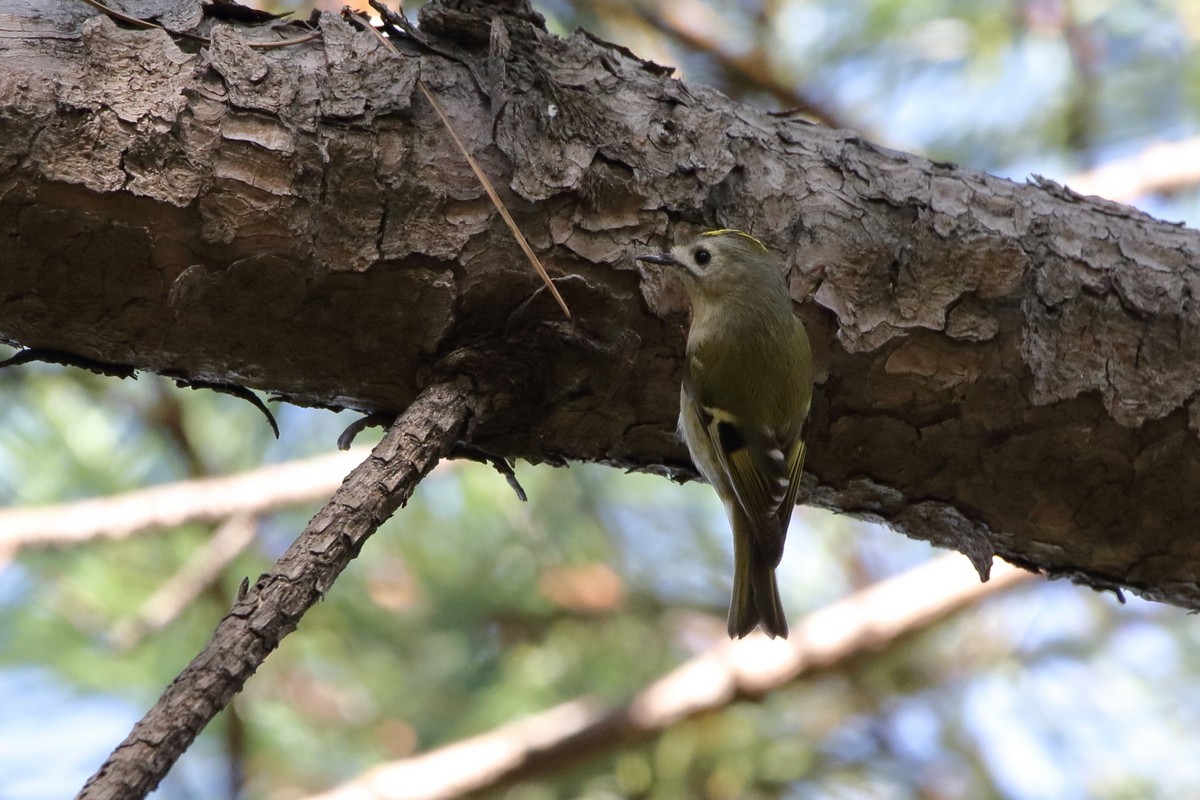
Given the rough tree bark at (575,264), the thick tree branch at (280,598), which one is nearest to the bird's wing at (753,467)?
the rough tree bark at (575,264)

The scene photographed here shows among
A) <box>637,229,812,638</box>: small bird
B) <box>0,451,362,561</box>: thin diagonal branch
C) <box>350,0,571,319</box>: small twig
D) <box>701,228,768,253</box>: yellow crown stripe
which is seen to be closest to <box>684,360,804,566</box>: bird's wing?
<box>637,229,812,638</box>: small bird

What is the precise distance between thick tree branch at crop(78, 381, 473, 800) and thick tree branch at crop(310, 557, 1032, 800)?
1.22m

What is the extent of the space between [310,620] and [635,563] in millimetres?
854

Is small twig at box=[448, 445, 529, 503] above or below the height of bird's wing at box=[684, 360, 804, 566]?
below

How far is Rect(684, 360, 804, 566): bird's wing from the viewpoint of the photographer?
1951mm

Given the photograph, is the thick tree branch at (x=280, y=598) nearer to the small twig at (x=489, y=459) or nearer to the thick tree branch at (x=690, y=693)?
the small twig at (x=489, y=459)

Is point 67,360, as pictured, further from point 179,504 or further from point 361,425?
point 179,504

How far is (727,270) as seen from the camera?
183cm

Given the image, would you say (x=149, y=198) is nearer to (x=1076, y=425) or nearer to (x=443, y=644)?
(x=1076, y=425)

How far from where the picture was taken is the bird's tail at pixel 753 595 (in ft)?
6.74

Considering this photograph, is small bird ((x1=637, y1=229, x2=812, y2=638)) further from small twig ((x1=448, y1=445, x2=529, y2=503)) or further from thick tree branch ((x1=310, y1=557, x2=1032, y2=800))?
thick tree branch ((x1=310, y1=557, x2=1032, y2=800))

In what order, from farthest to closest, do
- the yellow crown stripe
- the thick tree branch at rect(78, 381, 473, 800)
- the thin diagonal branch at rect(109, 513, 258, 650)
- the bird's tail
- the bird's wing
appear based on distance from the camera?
the thin diagonal branch at rect(109, 513, 258, 650) < the bird's tail < the bird's wing < the yellow crown stripe < the thick tree branch at rect(78, 381, 473, 800)

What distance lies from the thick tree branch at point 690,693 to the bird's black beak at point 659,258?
4.00 feet

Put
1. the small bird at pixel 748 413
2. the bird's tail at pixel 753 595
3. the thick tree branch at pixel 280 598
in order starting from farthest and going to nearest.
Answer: the bird's tail at pixel 753 595
the small bird at pixel 748 413
the thick tree branch at pixel 280 598
